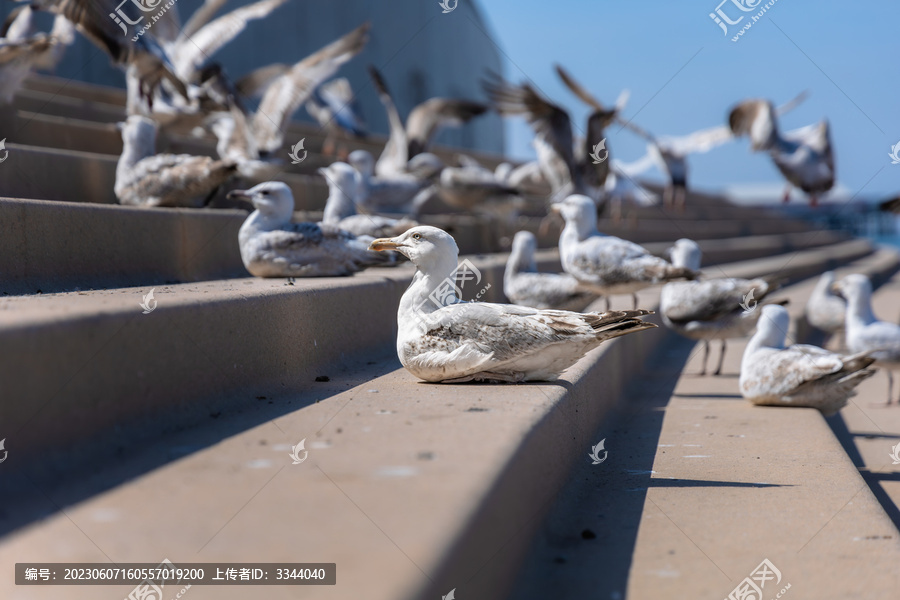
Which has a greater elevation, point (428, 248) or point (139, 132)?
point (139, 132)

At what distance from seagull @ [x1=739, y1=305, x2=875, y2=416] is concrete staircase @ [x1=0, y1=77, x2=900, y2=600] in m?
0.14

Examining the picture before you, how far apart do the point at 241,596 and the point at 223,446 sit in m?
0.87

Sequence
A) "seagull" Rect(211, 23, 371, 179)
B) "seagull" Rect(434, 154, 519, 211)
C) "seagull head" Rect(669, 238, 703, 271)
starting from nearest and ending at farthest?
1. "seagull head" Rect(669, 238, 703, 271)
2. "seagull" Rect(211, 23, 371, 179)
3. "seagull" Rect(434, 154, 519, 211)

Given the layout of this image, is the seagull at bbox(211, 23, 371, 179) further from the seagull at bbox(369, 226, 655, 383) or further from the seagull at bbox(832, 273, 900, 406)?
the seagull at bbox(832, 273, 900, 406)

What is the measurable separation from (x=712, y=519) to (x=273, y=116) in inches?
233

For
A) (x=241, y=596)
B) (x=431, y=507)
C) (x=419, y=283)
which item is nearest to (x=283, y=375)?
(x=419, y=283)

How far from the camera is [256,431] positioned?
2.36 metres

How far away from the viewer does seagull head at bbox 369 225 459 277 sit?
10.4 feet

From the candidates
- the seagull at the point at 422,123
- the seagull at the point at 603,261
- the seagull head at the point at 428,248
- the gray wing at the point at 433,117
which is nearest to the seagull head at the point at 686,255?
the seagull at the point at 603,261

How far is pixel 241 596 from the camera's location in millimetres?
1386

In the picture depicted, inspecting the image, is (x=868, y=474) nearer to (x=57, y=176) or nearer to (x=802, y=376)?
(x=802, y=376)

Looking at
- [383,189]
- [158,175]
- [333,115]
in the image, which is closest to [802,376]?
[158,175]

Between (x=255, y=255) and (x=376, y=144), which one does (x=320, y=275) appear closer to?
(x=255, y=255)

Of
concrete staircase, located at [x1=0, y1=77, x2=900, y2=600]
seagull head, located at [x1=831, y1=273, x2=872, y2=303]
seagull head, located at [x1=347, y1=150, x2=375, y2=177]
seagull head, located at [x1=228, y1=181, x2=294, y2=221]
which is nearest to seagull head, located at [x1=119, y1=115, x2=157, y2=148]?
concrete staircase, located at [x1=0, y1=77, x2=900, y2=600]
